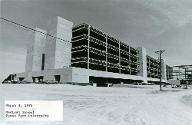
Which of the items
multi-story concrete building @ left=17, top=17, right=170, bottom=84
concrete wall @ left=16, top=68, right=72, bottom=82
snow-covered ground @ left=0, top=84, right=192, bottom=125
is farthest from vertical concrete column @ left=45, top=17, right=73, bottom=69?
snow-covered ground @ left=0, top=84, right=192, bottom=125

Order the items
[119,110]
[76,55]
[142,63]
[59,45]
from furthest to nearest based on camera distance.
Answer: [142,63] → [76,55] → [59,45] → [119,110]

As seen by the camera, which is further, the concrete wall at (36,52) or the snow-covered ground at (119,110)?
the concrete wall at (36,52)

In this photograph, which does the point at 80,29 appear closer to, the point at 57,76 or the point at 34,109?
the point at 57,76

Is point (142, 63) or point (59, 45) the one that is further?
point (142, 63)

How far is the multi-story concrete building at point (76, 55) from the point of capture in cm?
6431

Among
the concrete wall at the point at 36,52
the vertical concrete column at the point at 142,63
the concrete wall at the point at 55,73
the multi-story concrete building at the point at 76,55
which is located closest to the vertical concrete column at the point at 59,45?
the multi-story concrete building at the point at 76,55

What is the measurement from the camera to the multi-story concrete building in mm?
64312

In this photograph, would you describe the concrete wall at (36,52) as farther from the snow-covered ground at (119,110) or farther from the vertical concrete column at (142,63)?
the snow-covered ground at (119,110)

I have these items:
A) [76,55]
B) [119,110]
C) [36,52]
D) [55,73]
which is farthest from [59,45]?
[119,110]

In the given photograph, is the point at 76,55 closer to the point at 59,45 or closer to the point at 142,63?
the point at 59,45

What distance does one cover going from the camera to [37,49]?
8569 centimetres

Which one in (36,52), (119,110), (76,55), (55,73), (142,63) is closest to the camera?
(119,110)

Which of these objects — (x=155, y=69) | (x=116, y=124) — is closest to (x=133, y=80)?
(x=155, y=69)

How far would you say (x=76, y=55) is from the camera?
238 feet
